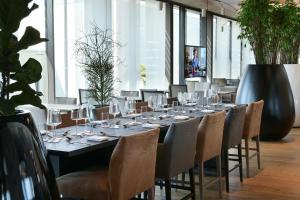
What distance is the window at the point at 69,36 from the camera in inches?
320

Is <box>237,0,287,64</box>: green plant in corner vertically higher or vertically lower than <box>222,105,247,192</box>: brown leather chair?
higher

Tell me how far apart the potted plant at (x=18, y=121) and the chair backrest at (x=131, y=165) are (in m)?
1.47

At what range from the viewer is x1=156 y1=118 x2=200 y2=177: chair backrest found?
3.39m

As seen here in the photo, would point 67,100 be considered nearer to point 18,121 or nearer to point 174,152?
point 174,152

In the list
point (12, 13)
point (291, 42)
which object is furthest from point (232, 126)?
point (291, 42)

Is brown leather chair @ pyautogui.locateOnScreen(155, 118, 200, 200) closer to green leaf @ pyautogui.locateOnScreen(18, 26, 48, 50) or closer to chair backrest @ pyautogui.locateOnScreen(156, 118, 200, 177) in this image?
chair backrest @ pyautogui.locateOnScreen(156, 118, 200, 177)

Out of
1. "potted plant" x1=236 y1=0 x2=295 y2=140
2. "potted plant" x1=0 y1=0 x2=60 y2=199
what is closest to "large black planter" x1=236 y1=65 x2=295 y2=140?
"potted plant" x1=236 y1=0 x2=295 y2=140

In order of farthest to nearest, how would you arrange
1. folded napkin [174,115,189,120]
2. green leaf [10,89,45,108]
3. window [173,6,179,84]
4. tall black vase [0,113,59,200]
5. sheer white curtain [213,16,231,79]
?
sheer white curtain [213,16,231,79], window [173,6,179,84], folded napkin [174,115,189,120], green leaf [10,89,45,108], tall black vase [0,113,59,200]

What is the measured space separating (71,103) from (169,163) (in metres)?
3.65

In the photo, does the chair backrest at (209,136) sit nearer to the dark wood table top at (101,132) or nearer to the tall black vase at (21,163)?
the dark wood table top at (101,132)

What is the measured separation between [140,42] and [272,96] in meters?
4.09

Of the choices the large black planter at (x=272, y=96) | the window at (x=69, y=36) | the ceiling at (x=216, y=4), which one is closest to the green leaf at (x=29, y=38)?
the large black planter at (x=272, y=96)

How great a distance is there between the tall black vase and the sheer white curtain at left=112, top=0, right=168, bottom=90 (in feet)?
27.4

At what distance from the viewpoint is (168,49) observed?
11.5 metres
